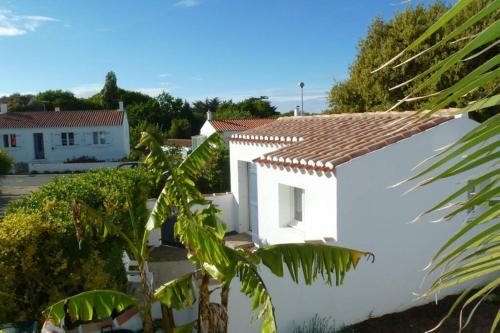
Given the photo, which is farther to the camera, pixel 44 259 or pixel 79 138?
pixel 79 138

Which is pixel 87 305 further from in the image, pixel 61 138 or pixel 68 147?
pixel 61 138

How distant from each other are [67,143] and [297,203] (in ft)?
126

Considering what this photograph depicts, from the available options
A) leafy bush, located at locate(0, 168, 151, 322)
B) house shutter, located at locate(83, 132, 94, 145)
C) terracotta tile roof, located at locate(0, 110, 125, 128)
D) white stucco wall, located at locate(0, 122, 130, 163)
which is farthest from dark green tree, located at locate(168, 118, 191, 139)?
leafy bush, located at locate(0, 168, 151, 322)

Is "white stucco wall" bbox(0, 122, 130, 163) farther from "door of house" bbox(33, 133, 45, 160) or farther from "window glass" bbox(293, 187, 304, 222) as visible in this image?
"window glass" bbox(293, 187, 304, 222)

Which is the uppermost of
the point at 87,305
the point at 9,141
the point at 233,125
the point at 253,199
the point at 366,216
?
the point at 233,125

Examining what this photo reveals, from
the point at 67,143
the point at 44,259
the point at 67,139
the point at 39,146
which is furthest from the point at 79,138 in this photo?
the point at 44,259

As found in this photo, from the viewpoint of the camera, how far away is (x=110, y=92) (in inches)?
2670

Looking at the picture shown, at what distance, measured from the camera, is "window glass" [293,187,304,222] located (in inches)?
434

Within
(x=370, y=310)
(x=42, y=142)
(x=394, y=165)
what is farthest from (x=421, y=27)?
(x=42, y=142)

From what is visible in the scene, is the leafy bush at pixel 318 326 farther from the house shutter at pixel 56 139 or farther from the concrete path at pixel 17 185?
the house shutter at pixel 56 139

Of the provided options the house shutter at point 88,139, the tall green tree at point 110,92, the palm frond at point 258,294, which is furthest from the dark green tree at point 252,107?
the palm frond at point 258,294

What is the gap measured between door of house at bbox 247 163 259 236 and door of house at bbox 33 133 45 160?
35.8 m

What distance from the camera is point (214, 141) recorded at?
627 cm

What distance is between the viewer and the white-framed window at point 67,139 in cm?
4419
